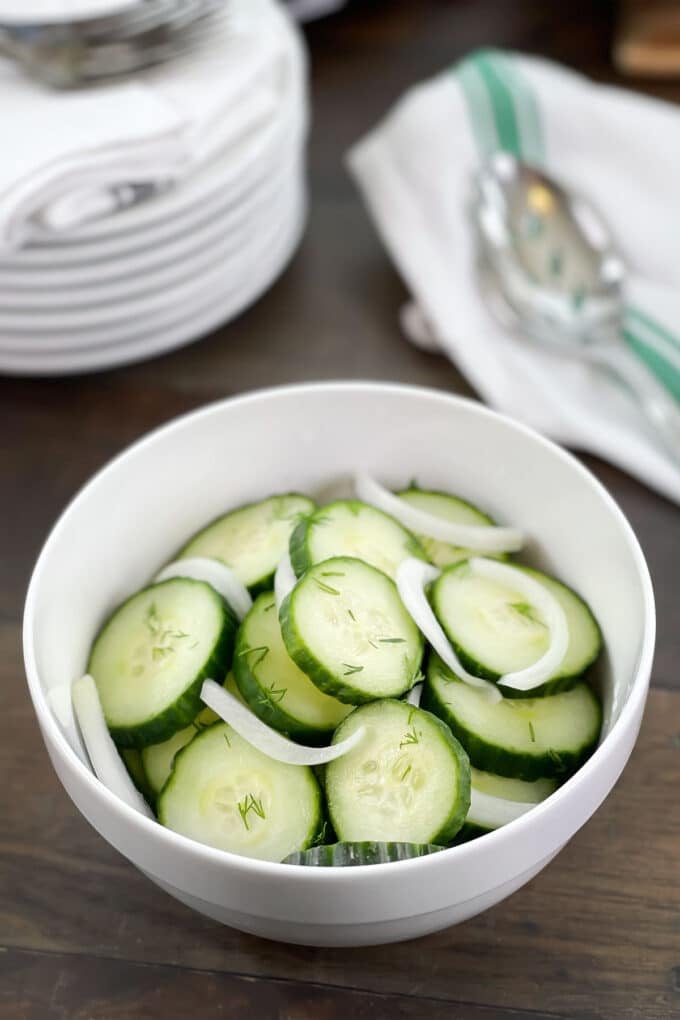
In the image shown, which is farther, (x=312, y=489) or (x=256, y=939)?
(x=312, y=489)

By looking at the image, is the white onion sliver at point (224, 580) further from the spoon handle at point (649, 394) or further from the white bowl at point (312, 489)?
the spoon handle at point (649, 394)

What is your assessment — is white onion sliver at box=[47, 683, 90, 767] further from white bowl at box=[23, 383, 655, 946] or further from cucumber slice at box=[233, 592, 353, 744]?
cucumber slice at box=[233, 592, 353, 744]

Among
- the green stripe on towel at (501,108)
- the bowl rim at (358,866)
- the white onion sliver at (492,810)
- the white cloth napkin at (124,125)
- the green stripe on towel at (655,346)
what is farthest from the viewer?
the green stripe on towel at (501,108)

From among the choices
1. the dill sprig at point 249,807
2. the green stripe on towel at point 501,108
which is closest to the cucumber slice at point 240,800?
the dill sprig at point 249,807

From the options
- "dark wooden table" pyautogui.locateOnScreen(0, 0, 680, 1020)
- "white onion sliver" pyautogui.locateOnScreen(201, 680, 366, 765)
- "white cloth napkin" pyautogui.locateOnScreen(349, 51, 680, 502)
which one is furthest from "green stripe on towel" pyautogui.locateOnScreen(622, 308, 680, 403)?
"white onion sliver" pyautogui.locateOnScreen(201, 680, 366, 765)

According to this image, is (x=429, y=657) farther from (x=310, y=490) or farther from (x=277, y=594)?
(x=310, y=490)

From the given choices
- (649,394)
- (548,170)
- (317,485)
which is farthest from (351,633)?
(548,170)

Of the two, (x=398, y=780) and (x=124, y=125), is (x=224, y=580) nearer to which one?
(x=398, y=780)
